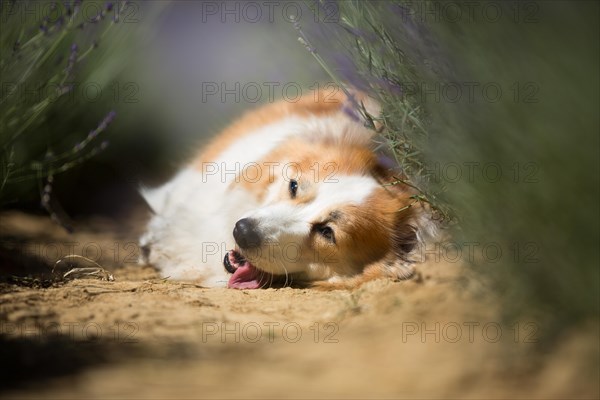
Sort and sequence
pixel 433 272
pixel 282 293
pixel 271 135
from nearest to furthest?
pixel 433 272 → pixel 282 293 → pixel 271 135

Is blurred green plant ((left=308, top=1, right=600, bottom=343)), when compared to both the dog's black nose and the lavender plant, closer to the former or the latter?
the lavender plant

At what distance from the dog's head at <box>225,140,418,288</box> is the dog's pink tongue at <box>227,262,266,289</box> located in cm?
1

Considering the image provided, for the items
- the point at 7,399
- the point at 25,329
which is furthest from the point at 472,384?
the point at 25,329

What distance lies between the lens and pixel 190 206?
4.38 meters

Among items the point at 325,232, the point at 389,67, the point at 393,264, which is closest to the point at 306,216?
the point at 325,232

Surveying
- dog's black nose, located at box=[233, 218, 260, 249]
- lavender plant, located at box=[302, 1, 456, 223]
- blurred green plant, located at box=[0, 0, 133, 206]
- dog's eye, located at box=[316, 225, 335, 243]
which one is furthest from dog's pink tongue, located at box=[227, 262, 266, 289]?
blurred green plant, located at box=[0, 0, 133, 206]

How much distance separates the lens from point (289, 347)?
214 centimetres

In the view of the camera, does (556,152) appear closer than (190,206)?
Yes

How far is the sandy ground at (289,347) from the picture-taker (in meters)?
1.88

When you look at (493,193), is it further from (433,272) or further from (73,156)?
(73,156)

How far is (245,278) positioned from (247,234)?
0.40 meters

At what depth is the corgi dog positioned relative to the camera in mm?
3207

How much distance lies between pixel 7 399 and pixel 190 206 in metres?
2.66

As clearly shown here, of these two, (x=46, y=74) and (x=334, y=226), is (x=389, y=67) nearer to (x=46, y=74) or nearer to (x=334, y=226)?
(x=334, y=226)
